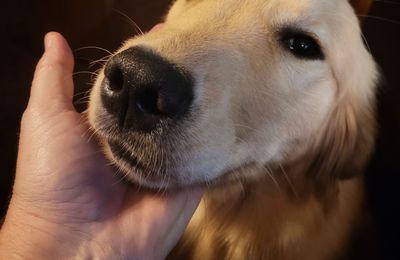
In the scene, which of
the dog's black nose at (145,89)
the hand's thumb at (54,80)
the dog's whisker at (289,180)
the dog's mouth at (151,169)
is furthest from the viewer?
the dog's whisker at (289,180)

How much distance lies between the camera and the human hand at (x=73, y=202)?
1273 millimetres

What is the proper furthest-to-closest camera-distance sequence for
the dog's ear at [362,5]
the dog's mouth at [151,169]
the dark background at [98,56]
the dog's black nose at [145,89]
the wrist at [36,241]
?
the dog's ear at [362,5]
the dark background at [98,56]
the wrist at [36,241]
the dog's mouth at [151,169]
the dog's black nose at [145,89]

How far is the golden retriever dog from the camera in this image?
3.42ft

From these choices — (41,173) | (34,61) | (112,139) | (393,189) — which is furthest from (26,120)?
(393,189)

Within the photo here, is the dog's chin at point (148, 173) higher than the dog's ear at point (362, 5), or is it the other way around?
the dog's ear at point (362, 5)

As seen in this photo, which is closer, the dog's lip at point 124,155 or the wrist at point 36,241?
the dog's lip at point 124,155

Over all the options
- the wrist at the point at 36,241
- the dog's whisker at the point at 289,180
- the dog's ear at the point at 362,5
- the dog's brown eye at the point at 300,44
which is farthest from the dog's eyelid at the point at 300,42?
the dog's ear at the point at 362,5

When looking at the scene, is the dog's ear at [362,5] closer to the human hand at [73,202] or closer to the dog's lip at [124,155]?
the human hand at [73,202]

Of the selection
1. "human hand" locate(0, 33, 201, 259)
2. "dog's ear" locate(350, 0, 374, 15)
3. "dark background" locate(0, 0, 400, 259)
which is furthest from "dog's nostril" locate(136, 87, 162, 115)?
"dog's ear" locate(350, 0, 374, 15)

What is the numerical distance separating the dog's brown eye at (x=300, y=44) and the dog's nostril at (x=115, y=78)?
0.56 meters

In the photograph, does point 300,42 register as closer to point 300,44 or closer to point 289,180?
point 300,44

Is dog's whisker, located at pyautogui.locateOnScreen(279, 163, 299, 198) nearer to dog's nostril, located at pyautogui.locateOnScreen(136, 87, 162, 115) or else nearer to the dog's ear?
dog's nostril, located at pyautogui.locateOnScreen(136, 87, 162, 115)

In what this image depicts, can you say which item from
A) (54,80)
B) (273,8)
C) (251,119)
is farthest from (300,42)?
(54,80)

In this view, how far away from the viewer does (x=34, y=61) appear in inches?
100.0
